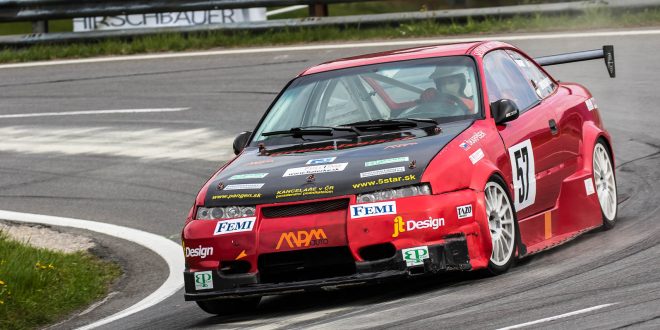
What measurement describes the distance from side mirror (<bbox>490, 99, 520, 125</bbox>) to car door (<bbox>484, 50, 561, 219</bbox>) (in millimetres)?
85

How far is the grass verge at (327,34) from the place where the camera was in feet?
56.0

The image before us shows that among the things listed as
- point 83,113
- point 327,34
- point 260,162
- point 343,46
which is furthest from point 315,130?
point 327,34

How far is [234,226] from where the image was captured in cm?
742

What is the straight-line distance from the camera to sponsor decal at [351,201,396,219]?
7.16 meters

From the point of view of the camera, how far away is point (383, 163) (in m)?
7.46

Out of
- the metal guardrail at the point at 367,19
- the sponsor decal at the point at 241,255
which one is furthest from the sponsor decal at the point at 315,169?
the metal guardrail at the point at 367,19

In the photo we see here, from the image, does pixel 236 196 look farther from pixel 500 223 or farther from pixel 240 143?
pixel 500 223

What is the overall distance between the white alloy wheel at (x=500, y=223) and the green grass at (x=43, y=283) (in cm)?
283

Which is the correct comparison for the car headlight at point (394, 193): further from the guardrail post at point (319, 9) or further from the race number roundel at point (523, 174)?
the guardrail post at point (319, 9)

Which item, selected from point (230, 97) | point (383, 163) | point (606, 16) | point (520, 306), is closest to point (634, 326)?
Answer: point (520, 306)

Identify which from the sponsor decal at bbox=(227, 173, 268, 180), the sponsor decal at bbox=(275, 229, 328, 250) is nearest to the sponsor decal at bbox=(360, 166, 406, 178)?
the sponsor decal at bbox=(275, 229, 328, 250)

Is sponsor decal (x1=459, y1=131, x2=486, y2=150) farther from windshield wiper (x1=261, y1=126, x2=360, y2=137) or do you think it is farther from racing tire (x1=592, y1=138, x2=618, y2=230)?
racing tire (x1=592, y1=138, x2=618, y2=230)

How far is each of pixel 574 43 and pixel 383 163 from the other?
362 inches

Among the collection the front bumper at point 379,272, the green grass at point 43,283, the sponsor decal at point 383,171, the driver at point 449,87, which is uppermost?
the driver at point 449,87
